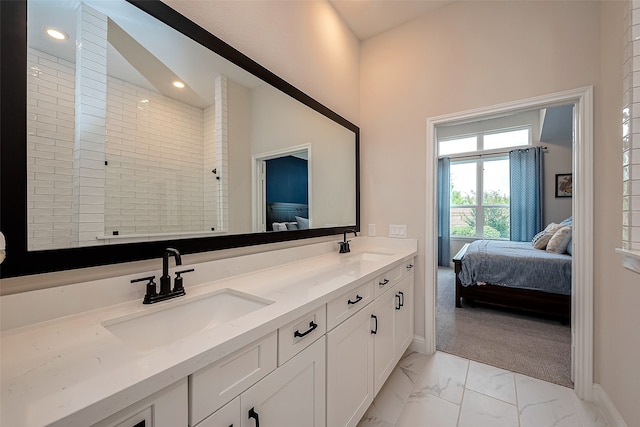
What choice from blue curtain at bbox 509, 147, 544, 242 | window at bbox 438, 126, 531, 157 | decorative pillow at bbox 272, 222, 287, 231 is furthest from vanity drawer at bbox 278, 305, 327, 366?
window at bbox 438, 126, 531, 157

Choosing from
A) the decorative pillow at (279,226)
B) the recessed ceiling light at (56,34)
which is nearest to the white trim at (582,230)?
the decorative pillow at (279,226)

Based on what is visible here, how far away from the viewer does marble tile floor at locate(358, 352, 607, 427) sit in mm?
1489

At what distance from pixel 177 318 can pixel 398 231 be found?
6.19 feet

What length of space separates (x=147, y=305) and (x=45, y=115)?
0.68 metres

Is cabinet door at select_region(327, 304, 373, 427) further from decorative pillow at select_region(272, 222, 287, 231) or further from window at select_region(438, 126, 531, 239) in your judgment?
window at select_region(438, 126, 531, 239)

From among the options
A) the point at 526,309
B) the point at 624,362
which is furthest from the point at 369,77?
the point at 526,309

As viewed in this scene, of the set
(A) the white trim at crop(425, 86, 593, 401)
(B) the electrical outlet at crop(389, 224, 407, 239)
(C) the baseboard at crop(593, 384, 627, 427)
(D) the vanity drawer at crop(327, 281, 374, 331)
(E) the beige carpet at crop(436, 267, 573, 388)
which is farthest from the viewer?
(B) the electrical outlet at crop(389, 224, 407, 239)

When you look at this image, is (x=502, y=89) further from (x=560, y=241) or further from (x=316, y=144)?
(x=560, y=241)

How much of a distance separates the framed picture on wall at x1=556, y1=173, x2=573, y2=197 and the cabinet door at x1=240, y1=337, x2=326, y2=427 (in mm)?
5801

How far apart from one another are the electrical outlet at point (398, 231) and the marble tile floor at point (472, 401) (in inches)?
41.9

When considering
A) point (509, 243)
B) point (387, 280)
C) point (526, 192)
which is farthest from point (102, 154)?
point (526, 192)

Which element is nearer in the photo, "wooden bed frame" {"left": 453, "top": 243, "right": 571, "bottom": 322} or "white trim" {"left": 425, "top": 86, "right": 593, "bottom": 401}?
"white trim" {"left": 425, "top": 86, "right": 593, "bottom": 401}

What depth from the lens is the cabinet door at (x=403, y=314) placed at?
186cm

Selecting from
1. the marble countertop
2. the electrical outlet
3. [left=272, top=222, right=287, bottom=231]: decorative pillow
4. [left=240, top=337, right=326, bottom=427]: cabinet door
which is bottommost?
[left=240, top=337, right=326, bottom=427]: cabinet door
